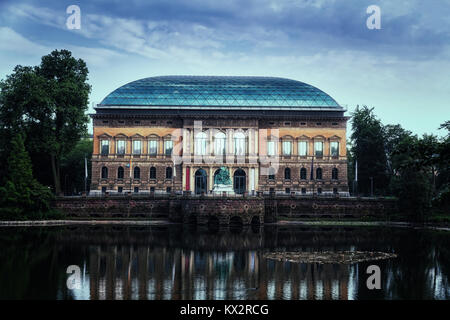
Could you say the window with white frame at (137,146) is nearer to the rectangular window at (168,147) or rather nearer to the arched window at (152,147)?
the arched window at (152,147)

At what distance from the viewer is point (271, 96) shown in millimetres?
78688

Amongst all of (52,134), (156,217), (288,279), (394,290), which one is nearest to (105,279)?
(288,279)

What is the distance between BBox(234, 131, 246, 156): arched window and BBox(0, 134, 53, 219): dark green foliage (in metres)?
27.3

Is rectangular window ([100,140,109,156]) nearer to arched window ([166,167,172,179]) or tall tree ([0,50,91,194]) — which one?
tall tree ([0,50,91,194])

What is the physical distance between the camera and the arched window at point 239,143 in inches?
2995

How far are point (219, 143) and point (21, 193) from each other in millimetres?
28850

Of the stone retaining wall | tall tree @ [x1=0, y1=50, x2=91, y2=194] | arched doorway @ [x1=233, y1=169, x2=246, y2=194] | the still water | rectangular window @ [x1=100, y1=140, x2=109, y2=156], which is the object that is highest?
tall tree @ [x1=0, y1=50, x2=91, y2=194]

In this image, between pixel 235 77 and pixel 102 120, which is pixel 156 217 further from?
pixel 235 77

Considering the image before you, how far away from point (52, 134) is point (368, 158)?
1839 inches

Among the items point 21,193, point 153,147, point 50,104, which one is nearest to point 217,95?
point 153,147

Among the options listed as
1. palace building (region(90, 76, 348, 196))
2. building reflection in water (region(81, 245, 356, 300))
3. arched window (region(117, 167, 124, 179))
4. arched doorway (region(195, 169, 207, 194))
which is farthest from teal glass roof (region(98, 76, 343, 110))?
building reflection in water (region(81, 245, 356, 300))

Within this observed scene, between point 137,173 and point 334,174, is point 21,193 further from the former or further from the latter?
point 334,174

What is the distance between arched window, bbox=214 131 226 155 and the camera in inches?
2987

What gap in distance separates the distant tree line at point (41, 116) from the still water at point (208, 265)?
969 centimetres
